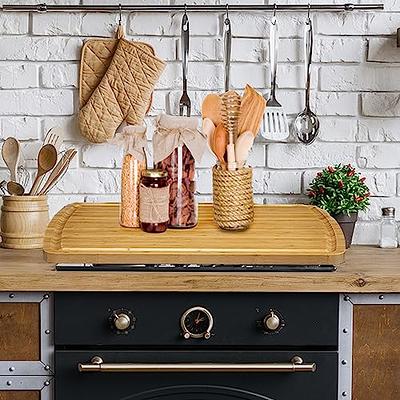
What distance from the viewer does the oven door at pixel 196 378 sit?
94.7 inches

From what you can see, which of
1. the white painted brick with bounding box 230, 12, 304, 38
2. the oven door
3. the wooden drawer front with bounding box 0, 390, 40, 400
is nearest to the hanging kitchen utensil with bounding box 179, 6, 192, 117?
the white painted brick with bounding box 230, 12, 304, 38

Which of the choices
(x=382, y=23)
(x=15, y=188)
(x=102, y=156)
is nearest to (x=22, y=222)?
(x=15, y=188)

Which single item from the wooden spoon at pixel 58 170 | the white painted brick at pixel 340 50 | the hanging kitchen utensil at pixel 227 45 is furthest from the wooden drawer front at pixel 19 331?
the white painted brick at pixel 340 50

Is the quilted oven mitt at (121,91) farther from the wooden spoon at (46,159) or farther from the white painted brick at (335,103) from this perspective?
the white painted brick at (335,103)

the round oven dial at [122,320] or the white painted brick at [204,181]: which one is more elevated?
the white painted brick at [204,181]

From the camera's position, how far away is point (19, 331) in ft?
7.95

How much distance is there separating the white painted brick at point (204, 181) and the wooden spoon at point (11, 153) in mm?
554

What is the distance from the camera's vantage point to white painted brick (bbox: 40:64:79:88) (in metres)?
3.02

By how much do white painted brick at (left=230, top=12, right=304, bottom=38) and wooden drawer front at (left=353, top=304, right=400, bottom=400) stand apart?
0.98m

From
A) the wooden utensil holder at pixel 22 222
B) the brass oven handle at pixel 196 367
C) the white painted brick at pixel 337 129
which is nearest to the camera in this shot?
the brass oven handle at pixel 196 367

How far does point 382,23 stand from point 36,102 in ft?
3.55

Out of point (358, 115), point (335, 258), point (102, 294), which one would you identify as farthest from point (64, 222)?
point (358, 115)

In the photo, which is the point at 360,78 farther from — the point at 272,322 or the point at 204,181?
the point at 272,322

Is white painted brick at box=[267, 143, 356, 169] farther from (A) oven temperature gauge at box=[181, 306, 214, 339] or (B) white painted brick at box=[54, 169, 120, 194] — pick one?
(A) oven temperature gauge at box=[181, 306, 214, 339]
